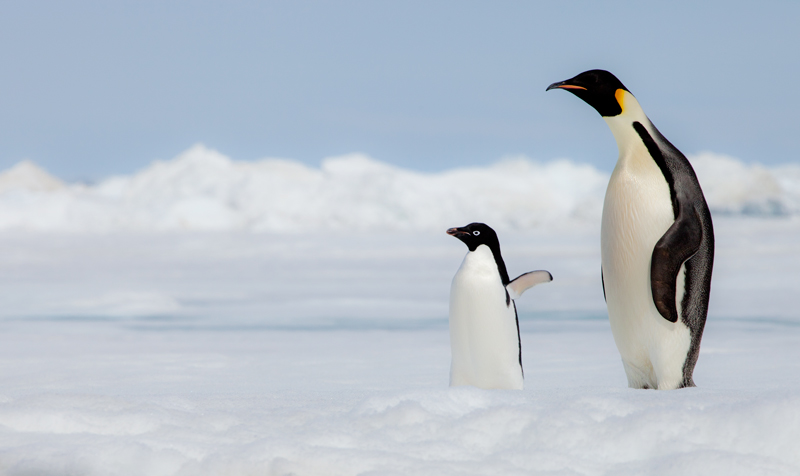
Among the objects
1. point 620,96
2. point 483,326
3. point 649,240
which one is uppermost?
point 620,96

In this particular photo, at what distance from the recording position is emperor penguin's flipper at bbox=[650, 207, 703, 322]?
2.97 m

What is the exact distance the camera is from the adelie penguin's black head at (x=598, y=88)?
10.3ft

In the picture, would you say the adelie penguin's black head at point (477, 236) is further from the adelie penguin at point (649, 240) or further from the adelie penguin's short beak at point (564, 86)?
the adelie penguin's short beak at point (564, 86)

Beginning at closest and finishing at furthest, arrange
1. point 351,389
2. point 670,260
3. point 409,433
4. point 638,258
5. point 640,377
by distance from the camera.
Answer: point 409,433, point 670,260, point 638,258, point 640,377, point 351,389

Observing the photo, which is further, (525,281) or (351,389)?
(351,389)

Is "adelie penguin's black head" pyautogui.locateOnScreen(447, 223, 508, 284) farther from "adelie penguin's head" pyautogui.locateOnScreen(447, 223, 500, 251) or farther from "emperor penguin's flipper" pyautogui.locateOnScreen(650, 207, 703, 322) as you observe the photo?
"emperor penguin's flipper" pyautogui.locateOnScreen(650, 207, 703, 322)

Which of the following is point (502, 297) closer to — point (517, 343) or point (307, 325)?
point (517, 343)

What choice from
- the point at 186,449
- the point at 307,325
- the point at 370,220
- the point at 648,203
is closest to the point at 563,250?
the point at 307,325

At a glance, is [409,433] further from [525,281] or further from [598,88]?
[598,88]

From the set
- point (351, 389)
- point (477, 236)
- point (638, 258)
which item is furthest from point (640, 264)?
point (351, 389)

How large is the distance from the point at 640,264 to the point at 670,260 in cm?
13

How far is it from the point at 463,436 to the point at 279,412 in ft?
2.08

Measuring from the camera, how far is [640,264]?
121 inches

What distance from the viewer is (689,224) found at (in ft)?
9.90
